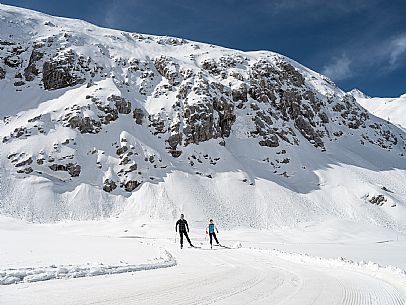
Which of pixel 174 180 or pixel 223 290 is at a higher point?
pixel 174 180

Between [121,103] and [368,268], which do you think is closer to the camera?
[368,268]

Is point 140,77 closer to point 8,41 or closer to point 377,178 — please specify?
point 8,41

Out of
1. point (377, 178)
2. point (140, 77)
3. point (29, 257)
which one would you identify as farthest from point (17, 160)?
point (377, 178)

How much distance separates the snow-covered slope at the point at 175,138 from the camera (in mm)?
49531

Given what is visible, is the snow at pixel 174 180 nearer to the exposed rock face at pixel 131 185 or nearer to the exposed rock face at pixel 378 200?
the exposed rock face at pixel 378 200

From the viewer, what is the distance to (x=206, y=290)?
563 centimetres

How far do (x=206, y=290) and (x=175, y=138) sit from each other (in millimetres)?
57347

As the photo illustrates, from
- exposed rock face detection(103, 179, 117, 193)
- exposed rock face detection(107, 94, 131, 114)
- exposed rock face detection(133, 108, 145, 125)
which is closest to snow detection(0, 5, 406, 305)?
exposed rock face detection(103, 179, 117, 193)

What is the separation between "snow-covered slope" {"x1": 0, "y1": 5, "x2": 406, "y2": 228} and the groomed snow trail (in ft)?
128

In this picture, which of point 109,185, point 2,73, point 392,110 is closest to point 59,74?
point 2,73

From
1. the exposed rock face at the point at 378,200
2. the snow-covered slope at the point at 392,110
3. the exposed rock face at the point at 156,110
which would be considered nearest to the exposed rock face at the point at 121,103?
the exposed rock face at the point at 156,110

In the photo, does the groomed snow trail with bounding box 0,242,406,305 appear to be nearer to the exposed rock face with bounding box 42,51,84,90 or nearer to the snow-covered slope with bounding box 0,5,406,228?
the snow-covered slope with bounding box 0,5,406,228

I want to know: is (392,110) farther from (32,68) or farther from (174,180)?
(32,68)

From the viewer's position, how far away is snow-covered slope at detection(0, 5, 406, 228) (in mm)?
49531
